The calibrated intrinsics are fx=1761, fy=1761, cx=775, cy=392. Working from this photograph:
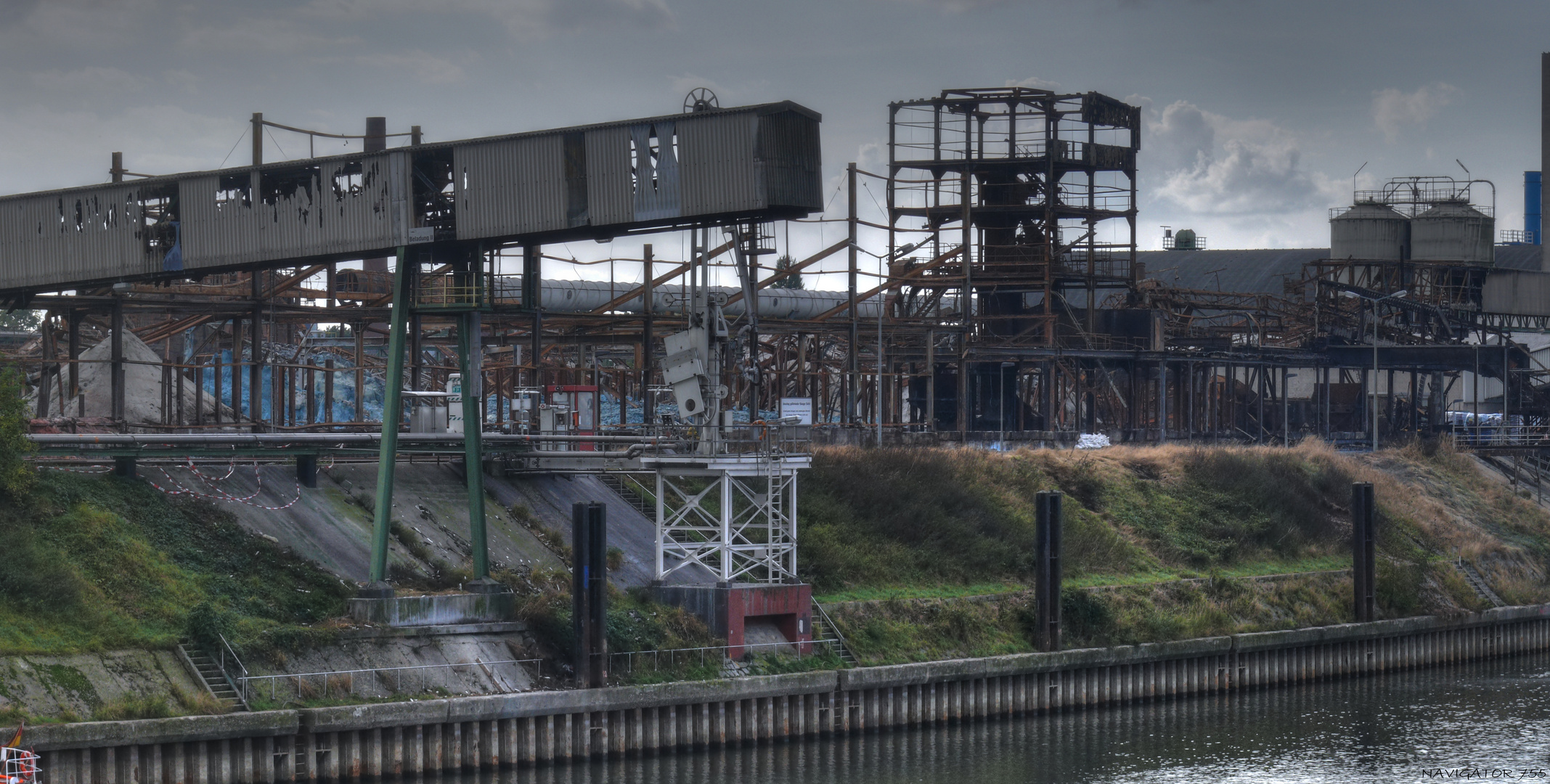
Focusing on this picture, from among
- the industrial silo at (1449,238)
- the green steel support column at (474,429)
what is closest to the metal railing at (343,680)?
the green steel support column at (474,429)

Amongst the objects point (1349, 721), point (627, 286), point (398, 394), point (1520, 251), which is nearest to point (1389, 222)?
point (1520, 251)

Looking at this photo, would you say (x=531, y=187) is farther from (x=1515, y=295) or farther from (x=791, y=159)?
(x=1515, y=295)

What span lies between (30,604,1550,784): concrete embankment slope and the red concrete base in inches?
56.1

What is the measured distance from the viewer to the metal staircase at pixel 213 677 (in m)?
32.4

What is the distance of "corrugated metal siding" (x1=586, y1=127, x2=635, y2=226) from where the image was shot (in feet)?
132

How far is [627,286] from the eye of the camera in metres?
72.8

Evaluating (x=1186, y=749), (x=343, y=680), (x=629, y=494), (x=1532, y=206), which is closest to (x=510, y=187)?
(x=343, y=680)

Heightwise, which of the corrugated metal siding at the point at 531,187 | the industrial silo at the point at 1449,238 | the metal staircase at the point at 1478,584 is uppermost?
the industrial silo at the point at 1449,238

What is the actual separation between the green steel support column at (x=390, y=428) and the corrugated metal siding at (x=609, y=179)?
4.52 meters

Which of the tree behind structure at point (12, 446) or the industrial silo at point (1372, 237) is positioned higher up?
the industrial silo at point (1372, 237)

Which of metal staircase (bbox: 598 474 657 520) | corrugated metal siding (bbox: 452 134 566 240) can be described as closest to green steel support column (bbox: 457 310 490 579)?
corrugated metal siding (bbox: 452 134 566 240)

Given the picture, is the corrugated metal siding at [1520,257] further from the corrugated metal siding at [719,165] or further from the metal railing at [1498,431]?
the corrugated metal siding at [719,165]

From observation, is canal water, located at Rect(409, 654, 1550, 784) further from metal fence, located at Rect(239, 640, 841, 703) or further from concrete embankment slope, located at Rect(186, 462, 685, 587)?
concrete embankment slope, located at Rect(186, 462, 685, 587)

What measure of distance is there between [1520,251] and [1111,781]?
99531 millimetres
